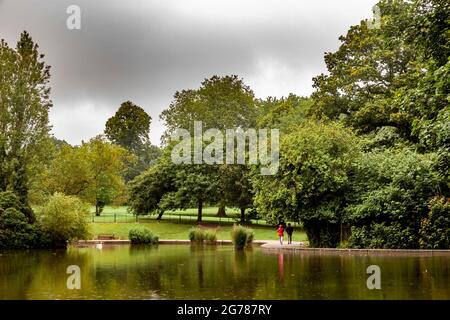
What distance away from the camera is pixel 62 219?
35031 millimetres

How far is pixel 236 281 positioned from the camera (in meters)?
16.6

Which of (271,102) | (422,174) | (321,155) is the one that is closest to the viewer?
(422,174)

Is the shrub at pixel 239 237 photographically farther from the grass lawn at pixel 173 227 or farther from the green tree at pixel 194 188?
the green tree at pixel 194 188

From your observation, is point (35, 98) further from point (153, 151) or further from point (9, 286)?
point (153, 151)

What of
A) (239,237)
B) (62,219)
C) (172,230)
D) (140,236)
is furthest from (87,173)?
(239,237)

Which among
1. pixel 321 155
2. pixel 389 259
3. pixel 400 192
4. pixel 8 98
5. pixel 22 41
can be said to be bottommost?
pixel 389 259

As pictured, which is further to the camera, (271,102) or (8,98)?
(271,102)

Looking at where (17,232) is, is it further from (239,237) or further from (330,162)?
(330,162)

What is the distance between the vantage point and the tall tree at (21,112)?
36750mm

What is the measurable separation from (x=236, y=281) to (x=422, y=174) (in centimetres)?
1550

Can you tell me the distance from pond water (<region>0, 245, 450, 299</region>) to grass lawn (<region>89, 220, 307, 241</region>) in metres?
18.3

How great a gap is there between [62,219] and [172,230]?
47.6ft

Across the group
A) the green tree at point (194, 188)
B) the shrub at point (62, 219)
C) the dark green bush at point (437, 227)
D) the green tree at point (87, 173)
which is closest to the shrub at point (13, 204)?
the shrub at point (62, 219)
